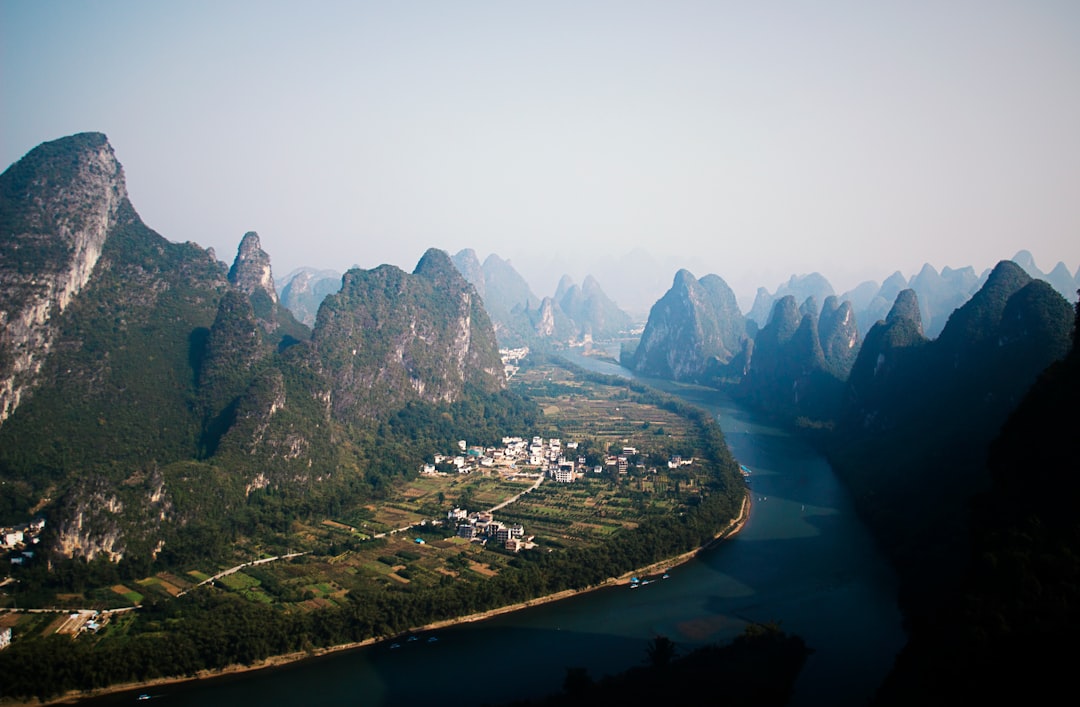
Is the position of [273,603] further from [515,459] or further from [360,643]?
[515,459]

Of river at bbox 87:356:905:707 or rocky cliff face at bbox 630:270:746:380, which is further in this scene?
rocky cliff face at bbox 630:270:746:380

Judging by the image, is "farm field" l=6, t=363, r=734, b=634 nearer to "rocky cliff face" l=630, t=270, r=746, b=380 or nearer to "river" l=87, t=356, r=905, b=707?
"river" l=87, t=356, r=905, b=707

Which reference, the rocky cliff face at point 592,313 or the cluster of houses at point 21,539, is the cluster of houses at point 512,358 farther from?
the cluster of houses at point 21,539

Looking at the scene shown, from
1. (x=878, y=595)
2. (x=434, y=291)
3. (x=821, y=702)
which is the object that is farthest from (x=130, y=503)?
(x=434, y=291)

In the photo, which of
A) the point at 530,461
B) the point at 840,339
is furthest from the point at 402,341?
the point at 840,339

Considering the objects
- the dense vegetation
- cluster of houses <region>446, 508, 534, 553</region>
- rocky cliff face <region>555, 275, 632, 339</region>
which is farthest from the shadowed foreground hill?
rocky cliff face <region>555, 275, 632, 339</region>
